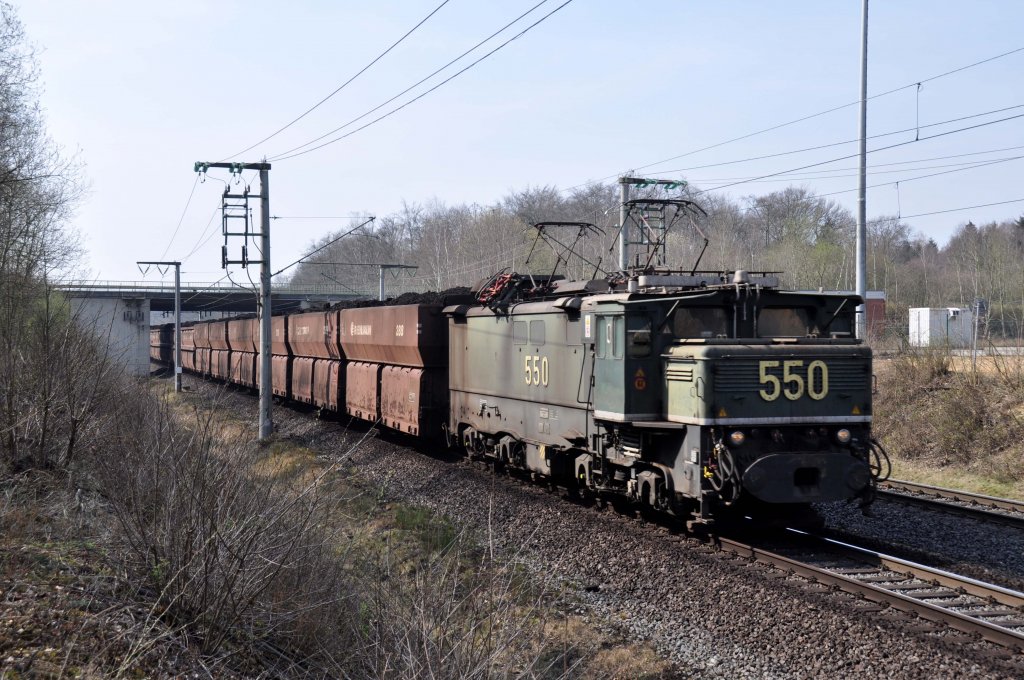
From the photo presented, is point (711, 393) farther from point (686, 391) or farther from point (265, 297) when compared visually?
point (265, 297)

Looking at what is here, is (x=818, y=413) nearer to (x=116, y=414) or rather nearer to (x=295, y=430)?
(x=116, y=414)

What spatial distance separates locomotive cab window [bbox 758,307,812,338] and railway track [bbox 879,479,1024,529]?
12.6 ft

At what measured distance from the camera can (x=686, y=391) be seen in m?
9.80

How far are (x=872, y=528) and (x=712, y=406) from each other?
355 centimetres

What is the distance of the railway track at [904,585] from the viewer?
24.2 feet

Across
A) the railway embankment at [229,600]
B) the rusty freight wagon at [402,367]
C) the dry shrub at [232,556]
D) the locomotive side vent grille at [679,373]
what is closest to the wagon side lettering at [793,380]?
the locomotive side vent grille at [679,373]

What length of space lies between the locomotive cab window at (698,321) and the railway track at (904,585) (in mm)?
2388

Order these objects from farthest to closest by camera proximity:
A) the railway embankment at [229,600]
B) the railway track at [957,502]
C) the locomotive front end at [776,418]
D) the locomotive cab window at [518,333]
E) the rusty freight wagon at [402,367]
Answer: the rusty freight wagon at [402,367], the locomotive cab window at [518,333], the railway track at [957,502], the locomotive front end at [776,418], the railway embankment at [229,600]

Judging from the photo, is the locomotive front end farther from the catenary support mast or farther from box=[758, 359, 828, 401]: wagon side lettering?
the catenary support mast

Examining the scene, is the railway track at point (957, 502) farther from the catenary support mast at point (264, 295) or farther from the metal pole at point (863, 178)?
the catenary support mast at point (264, 295)

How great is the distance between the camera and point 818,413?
32.0 ft

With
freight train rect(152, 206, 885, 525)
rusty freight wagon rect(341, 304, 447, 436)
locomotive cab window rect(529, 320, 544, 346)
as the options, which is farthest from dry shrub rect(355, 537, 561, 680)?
rusty freight wagon rect(341, 304, 447, 436)

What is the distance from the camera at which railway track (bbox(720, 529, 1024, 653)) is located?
738cm

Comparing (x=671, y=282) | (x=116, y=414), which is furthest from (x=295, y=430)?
(x=671, y=282)
